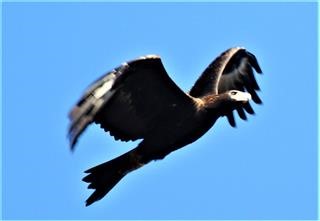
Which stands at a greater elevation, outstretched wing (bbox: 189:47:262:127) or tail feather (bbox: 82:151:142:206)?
outstretched wing (bbox: 189:47:262:127)

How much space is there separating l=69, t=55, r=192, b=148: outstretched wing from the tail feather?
35 centimetres

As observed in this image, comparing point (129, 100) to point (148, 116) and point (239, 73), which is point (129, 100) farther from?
point (239, 73)

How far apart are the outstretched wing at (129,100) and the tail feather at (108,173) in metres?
0.35

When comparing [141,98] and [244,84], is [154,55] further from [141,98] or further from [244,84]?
[244,84]

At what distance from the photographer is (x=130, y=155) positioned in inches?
595

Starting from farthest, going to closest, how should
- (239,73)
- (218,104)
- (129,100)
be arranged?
(239,73) < (218,104) < (129,100)

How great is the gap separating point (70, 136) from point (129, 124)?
1.76 m

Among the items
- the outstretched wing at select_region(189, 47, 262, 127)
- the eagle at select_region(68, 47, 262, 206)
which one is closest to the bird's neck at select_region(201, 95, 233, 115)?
the eagle at select_region(68, 47, 262, 206)

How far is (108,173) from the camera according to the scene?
15.1m

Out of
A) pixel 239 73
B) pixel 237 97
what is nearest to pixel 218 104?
pixel 237 97

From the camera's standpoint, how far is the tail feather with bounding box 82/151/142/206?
15.1 meters

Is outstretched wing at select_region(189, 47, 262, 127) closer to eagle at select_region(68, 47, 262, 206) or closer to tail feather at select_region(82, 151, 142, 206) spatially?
eagle at select_region(68, 47, 262, 206)

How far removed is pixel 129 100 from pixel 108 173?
3.63ft

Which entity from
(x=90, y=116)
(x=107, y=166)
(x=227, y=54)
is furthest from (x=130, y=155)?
(x=227, y=54)
